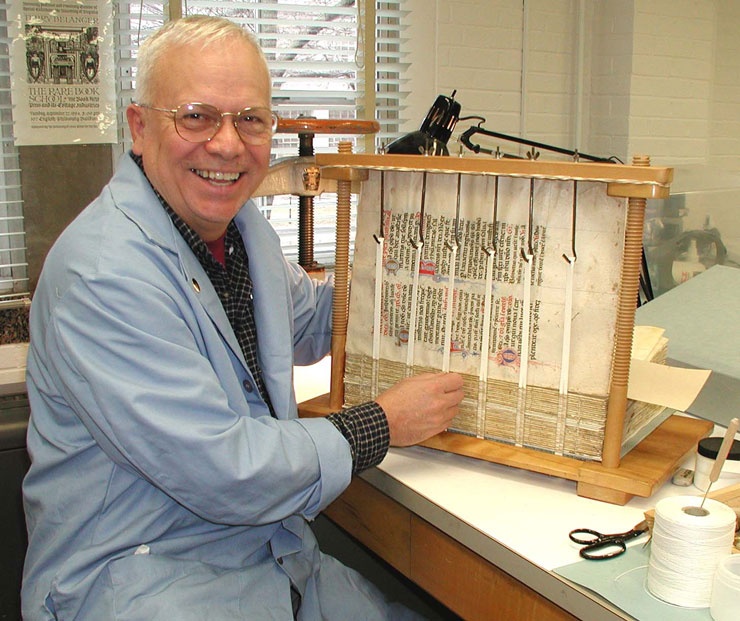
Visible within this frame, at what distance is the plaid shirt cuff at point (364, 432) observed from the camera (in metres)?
1.08

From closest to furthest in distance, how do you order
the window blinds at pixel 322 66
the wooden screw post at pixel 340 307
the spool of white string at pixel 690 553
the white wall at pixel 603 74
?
the spool of white string at pixel 690 553
the wooden screw post at pixel 340 307
the window blinds at pixel 322 66
the white wall at pixel 603 74

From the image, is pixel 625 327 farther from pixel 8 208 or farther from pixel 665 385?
pixel 8 208

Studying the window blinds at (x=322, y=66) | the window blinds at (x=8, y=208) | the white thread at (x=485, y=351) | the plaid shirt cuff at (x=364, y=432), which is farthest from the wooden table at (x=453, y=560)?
the window blinds at (x=322, y=66)

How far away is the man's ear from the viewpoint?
1.15 metres

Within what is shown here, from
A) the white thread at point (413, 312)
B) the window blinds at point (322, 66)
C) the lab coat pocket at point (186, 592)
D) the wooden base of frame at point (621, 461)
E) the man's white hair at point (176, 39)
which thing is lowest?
the lab coat pocket at point (186, 592)

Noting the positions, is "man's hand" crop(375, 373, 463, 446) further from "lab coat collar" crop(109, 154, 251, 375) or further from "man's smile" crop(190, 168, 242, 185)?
"man's smile" crop(190, 168, 242, 185)

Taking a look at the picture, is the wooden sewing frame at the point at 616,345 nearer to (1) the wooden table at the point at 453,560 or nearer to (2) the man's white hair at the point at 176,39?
(1) the wooden table at the point at 453,560

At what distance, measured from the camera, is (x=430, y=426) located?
3.80 ft

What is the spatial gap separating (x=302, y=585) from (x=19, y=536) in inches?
28.6

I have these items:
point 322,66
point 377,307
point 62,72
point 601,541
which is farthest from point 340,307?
point 322,66

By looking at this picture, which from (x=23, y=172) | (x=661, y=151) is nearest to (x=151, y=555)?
(x=23, y=172)

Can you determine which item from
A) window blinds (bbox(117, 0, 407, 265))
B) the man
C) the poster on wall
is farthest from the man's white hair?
window blinds (bbox(117, 0, 407, 265))

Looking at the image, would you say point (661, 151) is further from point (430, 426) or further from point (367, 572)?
point (430, 426)

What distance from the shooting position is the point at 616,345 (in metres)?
1.04
